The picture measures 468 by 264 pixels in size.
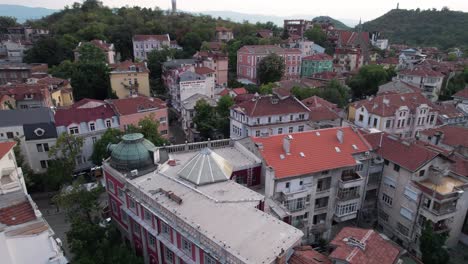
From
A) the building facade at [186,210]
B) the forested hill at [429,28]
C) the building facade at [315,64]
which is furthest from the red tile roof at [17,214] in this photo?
the forested hill at [429,28]

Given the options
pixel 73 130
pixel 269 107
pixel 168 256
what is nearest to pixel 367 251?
pixel 168 256

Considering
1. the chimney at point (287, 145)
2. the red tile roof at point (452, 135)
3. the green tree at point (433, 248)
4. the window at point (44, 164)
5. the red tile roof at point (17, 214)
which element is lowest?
the green tree at point (433, 248)

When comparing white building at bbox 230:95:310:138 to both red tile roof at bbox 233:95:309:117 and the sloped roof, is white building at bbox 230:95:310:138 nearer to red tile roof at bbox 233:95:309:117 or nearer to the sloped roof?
red tile roof at bbox 233:95:309:117

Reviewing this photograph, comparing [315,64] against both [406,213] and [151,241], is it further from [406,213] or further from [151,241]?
[151,241]

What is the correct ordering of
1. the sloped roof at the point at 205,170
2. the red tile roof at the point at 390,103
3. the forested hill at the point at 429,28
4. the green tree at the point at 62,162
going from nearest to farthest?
the sloped roof at the point at 205,170
the green tree at the point at 62,162
the red tile roof at the point at 390,103
the forested hill at the point at 429,28

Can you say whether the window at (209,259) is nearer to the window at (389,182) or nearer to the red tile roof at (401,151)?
the red tile roof at (401,151)

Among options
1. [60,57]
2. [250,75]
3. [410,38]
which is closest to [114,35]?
[60,57]

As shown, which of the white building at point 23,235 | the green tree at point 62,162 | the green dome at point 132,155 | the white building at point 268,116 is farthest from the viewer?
the white building at point 268,116

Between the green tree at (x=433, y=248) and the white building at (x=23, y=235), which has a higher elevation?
the white building at (x=23, y=235)
